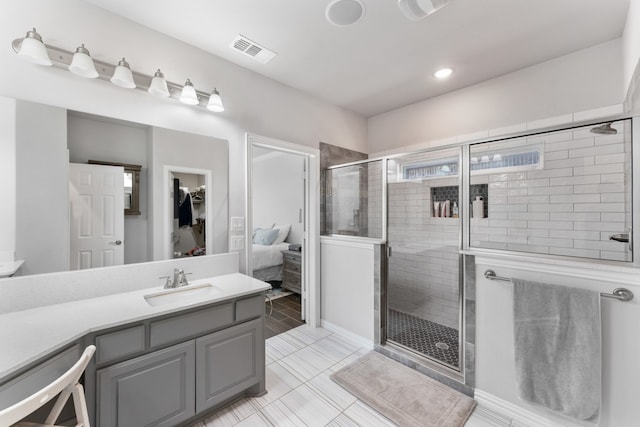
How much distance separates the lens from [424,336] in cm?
262

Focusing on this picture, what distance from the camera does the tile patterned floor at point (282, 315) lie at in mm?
2945

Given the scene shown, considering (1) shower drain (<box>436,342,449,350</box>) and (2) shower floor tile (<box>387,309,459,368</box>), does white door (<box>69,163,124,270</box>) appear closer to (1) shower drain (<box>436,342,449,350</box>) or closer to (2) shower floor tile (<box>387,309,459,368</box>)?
(2) shower floor tile (<box>387,309,459,368</box>)

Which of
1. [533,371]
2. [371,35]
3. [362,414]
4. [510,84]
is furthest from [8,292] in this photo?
[510,84]

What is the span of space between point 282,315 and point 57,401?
7.99 ft

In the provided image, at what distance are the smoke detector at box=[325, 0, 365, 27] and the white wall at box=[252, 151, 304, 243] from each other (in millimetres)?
2863

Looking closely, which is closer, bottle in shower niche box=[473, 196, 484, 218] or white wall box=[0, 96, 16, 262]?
white wall box=[0, 96, 16, 262]

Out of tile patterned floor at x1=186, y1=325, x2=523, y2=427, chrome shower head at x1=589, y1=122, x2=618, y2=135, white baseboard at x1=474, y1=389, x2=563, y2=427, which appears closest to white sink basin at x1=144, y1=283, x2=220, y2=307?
tile patterned floor at x1=186, y1=325, x2=523, y2=427

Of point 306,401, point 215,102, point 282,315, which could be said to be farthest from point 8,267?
point 282,315

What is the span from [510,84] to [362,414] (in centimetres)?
311

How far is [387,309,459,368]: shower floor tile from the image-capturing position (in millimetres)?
2322

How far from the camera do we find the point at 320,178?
3.01 meters

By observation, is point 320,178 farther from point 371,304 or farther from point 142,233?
point 142,233

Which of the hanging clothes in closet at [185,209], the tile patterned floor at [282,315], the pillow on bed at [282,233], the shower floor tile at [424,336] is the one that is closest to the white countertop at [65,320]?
the hanging clothes in closet at [185,209]

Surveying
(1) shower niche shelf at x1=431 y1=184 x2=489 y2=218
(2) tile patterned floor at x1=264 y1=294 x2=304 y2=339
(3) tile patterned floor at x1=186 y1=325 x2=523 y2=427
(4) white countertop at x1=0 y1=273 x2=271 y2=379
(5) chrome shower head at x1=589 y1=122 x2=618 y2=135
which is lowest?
(3) tile patterned floor at x1=186 y1=325 x2=523 y2=427
